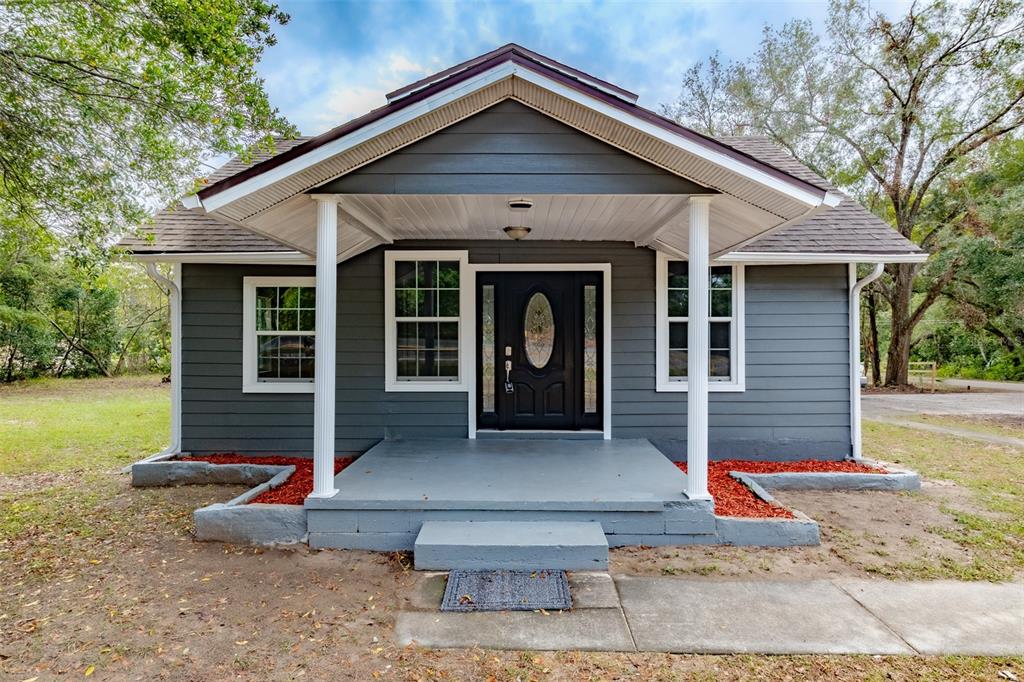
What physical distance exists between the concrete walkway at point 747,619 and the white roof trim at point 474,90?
2.64 metres

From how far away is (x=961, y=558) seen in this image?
3750 millimetres

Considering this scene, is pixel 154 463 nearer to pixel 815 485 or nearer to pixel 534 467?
pixel 534 467

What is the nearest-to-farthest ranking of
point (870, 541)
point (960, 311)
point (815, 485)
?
point (870, 541)
point (815, 485)
point (960, 311)

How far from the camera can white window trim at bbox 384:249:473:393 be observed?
5961 mm

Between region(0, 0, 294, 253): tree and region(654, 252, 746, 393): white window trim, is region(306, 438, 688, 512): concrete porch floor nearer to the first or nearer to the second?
region(654, 252, 746, 393): white window trim

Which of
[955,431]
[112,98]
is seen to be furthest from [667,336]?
[955,431]

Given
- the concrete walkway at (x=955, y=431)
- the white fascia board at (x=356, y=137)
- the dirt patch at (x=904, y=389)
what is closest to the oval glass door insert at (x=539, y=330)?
the white fascia board at (x=356, y=137)

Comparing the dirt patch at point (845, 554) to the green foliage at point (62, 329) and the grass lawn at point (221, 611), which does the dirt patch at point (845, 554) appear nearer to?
the grass lawn at point (221, 611)

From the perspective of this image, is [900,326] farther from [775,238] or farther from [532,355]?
[532,355]

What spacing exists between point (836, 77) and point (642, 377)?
50.9 ft

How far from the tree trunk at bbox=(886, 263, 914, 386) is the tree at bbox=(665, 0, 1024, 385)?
0.10 feet

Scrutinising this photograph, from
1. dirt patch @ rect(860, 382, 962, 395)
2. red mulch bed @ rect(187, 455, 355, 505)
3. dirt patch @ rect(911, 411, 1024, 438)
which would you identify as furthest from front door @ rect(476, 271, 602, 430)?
dirt patch @ rect(860, 382, 962, 395)

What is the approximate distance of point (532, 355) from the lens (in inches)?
238

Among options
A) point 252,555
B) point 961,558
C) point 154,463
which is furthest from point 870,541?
point 154,463
